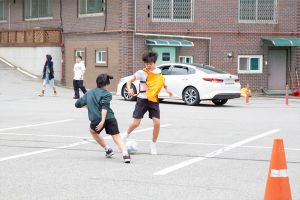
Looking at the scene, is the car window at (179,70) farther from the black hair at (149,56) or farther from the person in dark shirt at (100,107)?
the person in dark shirt at (100,107)

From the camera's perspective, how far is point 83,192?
16.6 feet

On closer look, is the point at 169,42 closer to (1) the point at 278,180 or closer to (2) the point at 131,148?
(2) the point at 131,148

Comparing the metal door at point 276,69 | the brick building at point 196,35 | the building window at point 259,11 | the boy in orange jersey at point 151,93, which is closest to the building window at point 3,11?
the brick building at point 196,35

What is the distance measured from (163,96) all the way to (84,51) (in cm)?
975

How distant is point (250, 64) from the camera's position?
2470cm

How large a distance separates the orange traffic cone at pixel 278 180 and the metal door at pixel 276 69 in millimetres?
21163

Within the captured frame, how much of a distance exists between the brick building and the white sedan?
6.10 m

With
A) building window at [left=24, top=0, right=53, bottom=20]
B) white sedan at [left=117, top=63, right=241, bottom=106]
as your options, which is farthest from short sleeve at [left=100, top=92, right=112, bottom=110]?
building window at [left=24, top=0, right=53, bottom=20]

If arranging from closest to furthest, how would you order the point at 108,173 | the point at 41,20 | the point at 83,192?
the point at 83,192 → the point at 108,173 → the point at 41,20

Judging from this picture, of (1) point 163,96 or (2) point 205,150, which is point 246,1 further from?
(2) point 205,150

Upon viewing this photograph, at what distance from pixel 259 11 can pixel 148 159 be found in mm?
19253

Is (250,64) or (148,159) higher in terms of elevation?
(250,64)

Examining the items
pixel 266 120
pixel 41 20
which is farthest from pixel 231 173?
pixel 41 20

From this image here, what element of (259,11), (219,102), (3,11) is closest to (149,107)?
(219,102)
